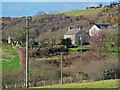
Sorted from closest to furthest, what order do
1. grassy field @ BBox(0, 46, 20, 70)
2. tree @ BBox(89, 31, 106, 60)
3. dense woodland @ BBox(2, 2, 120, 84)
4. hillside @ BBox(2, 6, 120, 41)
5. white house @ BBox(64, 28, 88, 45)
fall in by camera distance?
dense woodland @ BBox(2, 2, 120, 84) → grassy field @ BBox(0, 46, 20, 70) → tree @ BBox(89, 31, 106, 60) → white house @ BBox(64, 28, 88, 45) → hillside @ BBox(2, 6, 120, 41)

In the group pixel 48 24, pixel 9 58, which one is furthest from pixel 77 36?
pixel 48 24

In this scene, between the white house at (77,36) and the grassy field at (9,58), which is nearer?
the grassy field at (9,58)

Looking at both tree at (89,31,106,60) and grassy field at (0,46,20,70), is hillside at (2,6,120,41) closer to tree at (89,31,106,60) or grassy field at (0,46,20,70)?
tree at (89,31,106,60)

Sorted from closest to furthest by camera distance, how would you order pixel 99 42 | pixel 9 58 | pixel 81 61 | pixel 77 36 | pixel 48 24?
pixel 81 61 → pixel 9 58 → pixel 99 42 → pixel 77 36 → pixel 48 24

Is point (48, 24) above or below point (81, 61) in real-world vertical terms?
above

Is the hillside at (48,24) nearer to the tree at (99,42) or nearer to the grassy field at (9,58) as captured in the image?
the tree at (99,42)

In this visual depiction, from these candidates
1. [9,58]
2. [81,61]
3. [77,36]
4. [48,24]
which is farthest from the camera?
[48,24]

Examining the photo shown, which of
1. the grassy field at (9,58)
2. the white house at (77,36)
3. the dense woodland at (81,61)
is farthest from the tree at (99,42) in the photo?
the grassy field at (9,58)

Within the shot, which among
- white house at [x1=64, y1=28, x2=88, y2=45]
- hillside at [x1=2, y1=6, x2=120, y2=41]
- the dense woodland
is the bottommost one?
the dense woodland

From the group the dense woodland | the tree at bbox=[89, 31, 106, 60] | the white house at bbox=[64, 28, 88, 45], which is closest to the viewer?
the dense woodland

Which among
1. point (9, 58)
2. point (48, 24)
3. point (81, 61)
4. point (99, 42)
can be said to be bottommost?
point (81, 61)

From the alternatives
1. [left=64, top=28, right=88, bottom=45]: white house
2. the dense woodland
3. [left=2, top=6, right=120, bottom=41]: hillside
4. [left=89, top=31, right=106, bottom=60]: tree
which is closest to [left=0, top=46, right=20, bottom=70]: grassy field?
the dense woodland

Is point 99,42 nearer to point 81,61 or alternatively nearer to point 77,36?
point 81,61

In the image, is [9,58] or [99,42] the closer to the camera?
[9,58]
